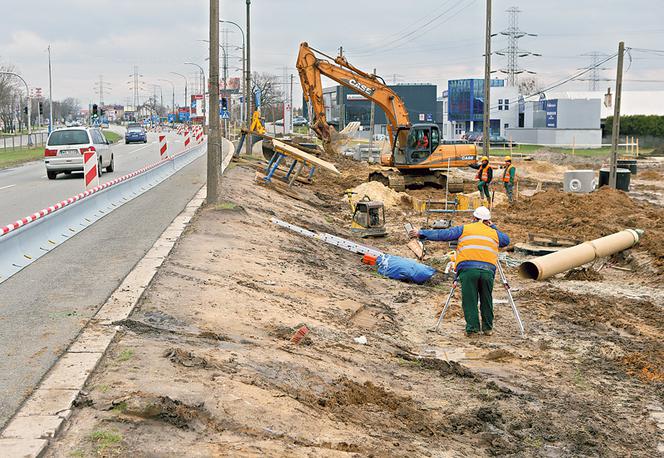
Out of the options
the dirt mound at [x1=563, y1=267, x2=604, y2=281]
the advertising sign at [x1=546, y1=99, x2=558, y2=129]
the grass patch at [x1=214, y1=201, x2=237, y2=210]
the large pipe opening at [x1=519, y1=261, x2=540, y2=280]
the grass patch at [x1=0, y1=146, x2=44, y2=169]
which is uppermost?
the advertising sign at [x1=546, y1=99, x2=558, y2=129]

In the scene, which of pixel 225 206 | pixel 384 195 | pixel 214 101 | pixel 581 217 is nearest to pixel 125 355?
pixel 214 101

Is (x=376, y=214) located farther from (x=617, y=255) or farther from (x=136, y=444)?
(x=136, y=444)

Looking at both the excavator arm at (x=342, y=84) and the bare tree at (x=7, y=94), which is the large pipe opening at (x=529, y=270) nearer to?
the excavator arm at (x=342, y=84)

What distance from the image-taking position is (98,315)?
859 centimetres

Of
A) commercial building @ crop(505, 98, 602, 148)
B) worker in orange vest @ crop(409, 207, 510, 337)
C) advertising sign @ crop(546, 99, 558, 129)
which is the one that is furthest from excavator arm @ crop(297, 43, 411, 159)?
advertising sign @ crop(546, 99, 558, 129)

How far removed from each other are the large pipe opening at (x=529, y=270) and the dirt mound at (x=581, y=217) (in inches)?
186

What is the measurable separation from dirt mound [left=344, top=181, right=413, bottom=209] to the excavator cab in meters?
2.32

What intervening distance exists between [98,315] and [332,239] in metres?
10.3

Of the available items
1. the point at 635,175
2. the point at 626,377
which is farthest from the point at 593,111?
the point at 626,377

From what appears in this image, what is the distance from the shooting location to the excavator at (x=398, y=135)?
3212 centimetres

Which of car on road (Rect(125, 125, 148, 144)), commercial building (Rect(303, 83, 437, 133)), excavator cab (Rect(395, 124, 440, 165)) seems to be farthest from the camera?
commercial building (Rect(303, 83, 437, 133))

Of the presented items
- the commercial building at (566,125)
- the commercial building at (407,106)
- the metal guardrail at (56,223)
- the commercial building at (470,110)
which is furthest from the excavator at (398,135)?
the commercial building at (407,106)

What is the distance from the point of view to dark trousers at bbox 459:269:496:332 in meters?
11.8

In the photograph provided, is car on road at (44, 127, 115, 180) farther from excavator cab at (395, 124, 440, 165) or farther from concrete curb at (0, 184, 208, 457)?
concrete curb at (0, 184, 208, 457)
